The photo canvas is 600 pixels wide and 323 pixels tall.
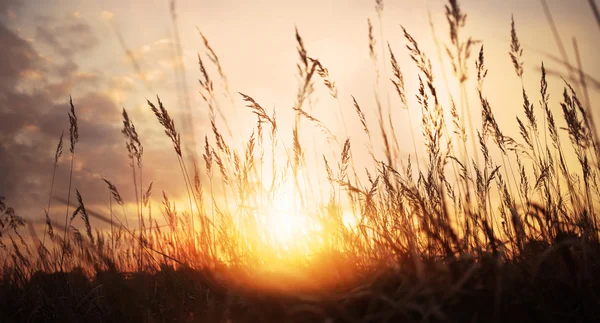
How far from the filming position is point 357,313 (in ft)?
4.33

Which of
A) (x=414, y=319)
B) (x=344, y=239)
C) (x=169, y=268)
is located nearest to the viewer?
(x=414, y=319)

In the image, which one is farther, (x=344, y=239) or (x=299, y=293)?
A: (x=344, y=239)

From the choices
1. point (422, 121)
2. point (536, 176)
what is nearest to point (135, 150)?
point (422, 121)

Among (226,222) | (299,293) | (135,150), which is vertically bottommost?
(299,293)

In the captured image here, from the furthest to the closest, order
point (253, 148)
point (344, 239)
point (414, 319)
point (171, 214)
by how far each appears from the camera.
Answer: point (171, 214) → point (253, 148) → point (344, 239) → point (414, 319)

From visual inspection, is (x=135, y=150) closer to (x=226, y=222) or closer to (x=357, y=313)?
(x=226, y=222)

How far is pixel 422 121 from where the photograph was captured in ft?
8.50

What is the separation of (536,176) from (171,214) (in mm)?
3056

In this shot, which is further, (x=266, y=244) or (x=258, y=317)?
(x=266, y=244)

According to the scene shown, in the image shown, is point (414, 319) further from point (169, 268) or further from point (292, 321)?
point (169, 268)

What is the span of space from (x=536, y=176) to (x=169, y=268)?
299 cm

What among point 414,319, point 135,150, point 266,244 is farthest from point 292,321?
point 135,150

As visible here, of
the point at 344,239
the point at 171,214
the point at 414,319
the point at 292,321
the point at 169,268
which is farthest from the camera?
the point at 171,214

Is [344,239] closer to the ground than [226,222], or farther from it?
closer to the ground
